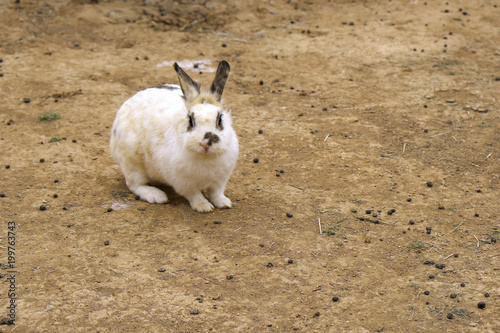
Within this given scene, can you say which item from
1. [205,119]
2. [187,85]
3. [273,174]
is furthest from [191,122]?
[273,174]

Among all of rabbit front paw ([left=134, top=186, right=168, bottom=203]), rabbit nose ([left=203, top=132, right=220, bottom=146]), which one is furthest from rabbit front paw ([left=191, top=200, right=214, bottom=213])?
rabbit nose ([left=203, top=132, right=220, bottom=146])

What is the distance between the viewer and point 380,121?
7.90 meters

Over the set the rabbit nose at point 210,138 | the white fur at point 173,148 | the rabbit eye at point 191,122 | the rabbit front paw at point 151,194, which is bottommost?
the rabbit front paw at point 151,194

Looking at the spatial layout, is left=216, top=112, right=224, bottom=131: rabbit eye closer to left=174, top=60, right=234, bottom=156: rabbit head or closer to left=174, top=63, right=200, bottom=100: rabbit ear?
left=174, top=60, right=234, bottom=156: rabbit head

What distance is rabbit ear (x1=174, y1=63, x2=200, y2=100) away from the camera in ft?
17.6

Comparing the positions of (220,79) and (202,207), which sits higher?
(220,79)

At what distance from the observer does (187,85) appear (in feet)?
17.8

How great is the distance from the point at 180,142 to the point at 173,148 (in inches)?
5.0

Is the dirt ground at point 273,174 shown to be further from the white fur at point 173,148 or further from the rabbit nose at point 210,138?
the rabbit nose at point 210,138

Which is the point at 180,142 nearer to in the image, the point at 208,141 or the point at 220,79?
the point at 208,141

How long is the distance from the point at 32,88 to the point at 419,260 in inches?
250

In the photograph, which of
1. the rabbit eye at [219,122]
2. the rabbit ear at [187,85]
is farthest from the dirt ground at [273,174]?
the rabbit ear at [187,85]

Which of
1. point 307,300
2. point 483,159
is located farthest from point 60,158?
point 483,159

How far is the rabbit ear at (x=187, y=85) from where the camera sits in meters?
5.36
